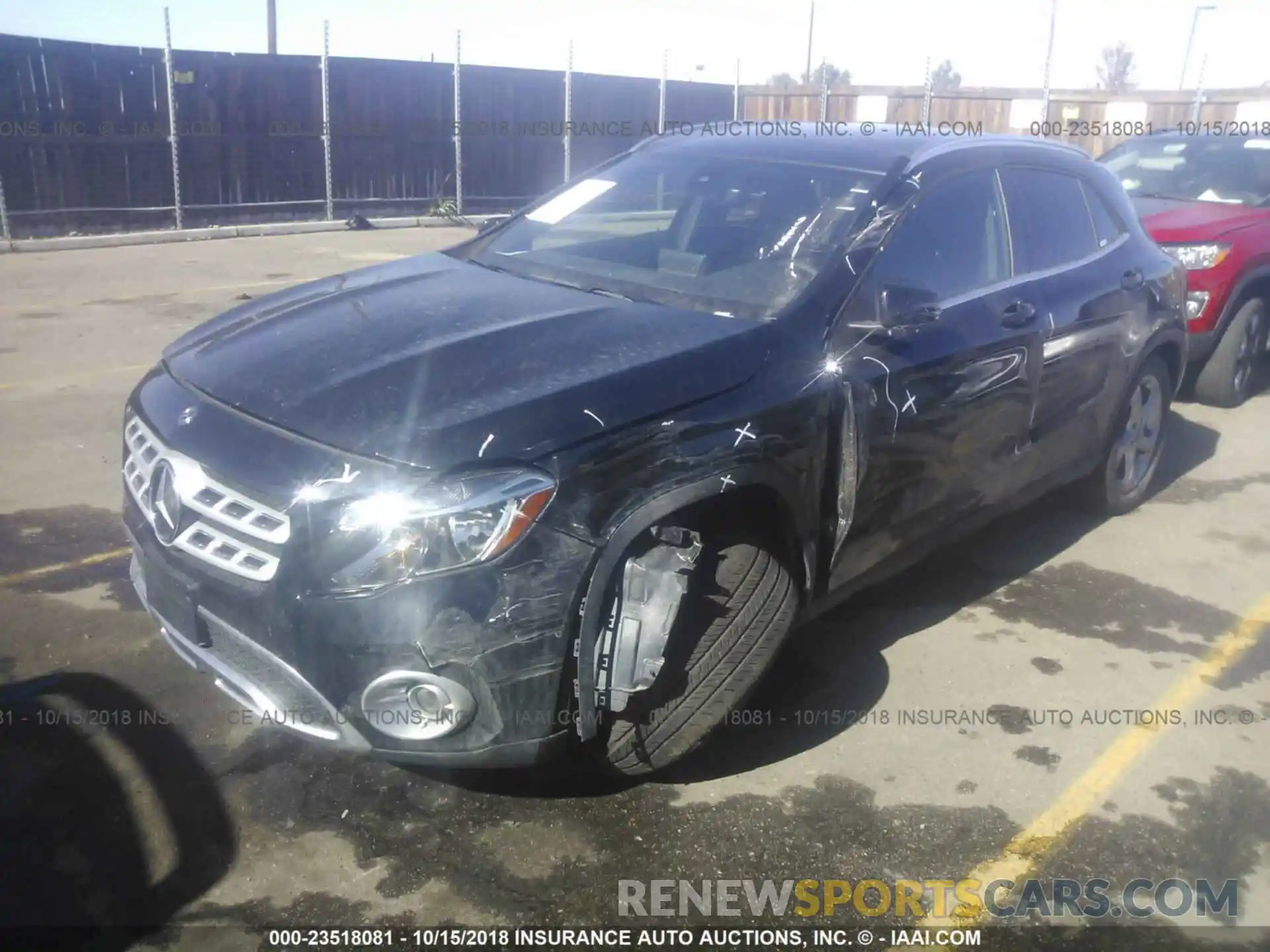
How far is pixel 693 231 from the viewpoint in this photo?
387 centimetres

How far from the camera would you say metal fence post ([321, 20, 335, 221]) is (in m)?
16.1

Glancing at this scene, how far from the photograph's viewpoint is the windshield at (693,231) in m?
3.50

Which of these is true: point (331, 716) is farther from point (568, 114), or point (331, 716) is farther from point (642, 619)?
point (568, 114)

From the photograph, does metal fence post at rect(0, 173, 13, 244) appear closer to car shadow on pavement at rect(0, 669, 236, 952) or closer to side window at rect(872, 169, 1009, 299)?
car shadow on pavement at rect(0, 669, 236, 952)

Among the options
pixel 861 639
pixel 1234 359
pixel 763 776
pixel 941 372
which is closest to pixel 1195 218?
pixel 1234 359

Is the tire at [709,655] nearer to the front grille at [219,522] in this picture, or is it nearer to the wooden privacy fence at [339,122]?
the front grille at [219,522]

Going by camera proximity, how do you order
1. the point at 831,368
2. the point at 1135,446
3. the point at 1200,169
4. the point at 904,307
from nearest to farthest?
the point at 831,368 → the point at 904,307 → the point at 1135,446 → the point at 1200,169

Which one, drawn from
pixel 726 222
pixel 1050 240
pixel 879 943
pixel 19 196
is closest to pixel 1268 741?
pixel 879 943

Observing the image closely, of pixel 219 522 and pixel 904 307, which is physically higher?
pixel 904 307

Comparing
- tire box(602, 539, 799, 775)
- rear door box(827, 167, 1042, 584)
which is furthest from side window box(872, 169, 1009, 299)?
tire box(602, 539, 799, 775)

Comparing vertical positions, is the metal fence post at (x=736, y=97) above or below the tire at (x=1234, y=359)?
above

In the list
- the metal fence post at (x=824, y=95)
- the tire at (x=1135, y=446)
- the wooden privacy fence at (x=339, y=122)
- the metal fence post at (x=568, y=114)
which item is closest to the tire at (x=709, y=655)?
the tire at (x=1135, y=446)

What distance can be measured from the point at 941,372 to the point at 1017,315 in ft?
1.91

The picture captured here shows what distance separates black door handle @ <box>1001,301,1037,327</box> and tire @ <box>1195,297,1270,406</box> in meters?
4.15
